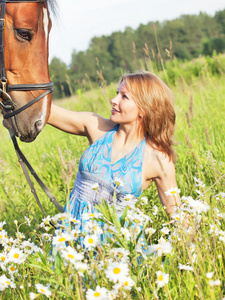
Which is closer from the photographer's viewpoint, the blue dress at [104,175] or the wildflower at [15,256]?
the wildflower at [15,256]

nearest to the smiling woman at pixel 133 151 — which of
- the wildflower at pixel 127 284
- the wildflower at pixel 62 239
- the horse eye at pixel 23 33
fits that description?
the horse eye at pixel 23 33

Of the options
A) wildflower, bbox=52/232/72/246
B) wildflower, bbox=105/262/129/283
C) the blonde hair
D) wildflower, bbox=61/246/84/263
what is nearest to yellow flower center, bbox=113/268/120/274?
wildflower, bbox=105/262/129/283

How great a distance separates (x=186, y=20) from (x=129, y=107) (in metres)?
59.2

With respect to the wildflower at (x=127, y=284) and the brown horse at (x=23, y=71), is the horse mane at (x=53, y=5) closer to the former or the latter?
the brown horse at (x=23, y=71)

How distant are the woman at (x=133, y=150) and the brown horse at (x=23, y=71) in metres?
0.52

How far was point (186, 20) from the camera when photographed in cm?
5528

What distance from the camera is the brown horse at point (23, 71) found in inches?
87.7

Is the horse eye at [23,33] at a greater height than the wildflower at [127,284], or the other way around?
the horse eye at [23,33]

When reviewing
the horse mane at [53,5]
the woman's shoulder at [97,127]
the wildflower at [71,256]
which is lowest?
the wildflower at [71,256]

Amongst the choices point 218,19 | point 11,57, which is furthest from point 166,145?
point 218,19

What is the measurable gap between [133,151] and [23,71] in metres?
1.03

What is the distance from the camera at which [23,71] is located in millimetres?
2242

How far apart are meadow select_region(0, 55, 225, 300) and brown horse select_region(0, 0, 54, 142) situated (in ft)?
1.19

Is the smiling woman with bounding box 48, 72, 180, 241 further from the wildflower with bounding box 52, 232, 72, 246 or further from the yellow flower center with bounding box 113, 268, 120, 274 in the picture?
the yellow flower center with bounding box 113, 268, 120, 274
